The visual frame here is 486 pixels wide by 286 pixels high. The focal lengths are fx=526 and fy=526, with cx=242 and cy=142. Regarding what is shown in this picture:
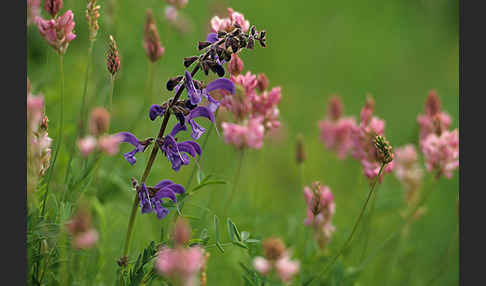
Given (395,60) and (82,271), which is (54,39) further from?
(395,60)

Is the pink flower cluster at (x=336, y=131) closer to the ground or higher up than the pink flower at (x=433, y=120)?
higher up

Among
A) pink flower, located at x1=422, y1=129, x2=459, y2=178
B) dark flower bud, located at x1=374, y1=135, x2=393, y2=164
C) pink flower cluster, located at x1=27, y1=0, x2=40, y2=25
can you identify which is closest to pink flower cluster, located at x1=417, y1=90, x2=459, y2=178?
pink flower, located at x1=422, y1=129, x2=459, y2=178

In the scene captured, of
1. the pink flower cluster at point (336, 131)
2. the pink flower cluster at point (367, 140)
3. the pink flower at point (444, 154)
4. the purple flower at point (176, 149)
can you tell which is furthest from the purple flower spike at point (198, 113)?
the pink flower cluster at point (336, 131)

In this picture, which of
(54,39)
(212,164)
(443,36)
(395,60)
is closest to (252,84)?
(54,39)

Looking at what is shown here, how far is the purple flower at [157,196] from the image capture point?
1604 millimetres

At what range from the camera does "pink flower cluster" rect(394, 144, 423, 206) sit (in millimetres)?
2703

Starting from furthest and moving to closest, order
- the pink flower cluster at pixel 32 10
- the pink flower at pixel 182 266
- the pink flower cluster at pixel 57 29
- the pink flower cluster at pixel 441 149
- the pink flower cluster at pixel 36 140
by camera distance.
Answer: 1. the pink flower cluster at pixel 441 149
2. the pink flower cluster at pixel 32 10
3. the pink flower cluster at pixel 57 29
4. the pink flower cluster at pixel 36 140
5. the pink flower at pixel 182 266

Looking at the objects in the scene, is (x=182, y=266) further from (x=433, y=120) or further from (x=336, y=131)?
(x=336, y=131)

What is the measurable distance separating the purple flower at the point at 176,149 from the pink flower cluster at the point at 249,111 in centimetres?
19

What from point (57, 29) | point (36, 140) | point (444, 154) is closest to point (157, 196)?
point (36, 140)

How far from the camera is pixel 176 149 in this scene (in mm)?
1620

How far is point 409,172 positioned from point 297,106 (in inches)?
79.9

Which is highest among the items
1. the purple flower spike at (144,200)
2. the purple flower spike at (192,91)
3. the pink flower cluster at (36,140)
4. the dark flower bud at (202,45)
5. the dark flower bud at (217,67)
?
the dark flower bud at (202,45)

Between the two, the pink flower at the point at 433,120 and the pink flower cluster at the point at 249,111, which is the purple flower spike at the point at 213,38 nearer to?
the pink flower cluster at the point at 249,111
